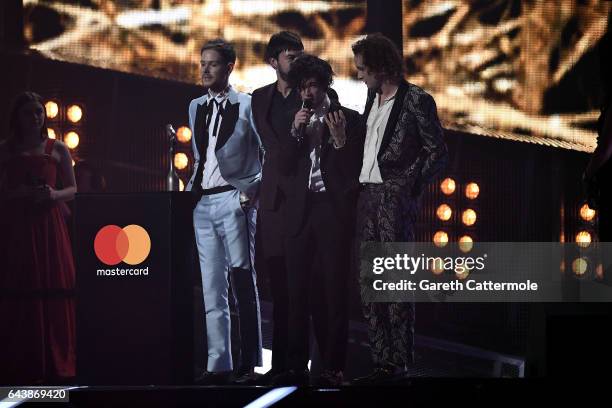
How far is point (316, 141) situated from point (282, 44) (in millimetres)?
541

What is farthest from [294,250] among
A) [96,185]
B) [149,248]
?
[96,185]

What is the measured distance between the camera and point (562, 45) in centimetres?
503

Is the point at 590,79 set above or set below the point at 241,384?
above

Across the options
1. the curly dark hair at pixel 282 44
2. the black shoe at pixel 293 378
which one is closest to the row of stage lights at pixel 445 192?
the curly dark hair at pixel 282 44

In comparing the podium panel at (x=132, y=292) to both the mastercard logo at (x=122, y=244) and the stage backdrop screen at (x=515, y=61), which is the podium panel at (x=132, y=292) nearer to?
the mastercard logo at (x=122, y=244)

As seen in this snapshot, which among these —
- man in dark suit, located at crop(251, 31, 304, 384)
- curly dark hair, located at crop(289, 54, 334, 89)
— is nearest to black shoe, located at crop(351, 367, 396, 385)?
man in dark suit, located at crop(251, 31, 304, 384)

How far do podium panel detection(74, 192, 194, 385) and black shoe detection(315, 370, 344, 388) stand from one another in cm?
63

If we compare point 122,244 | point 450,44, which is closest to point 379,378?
point 122,244

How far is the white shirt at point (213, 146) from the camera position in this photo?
5.04m

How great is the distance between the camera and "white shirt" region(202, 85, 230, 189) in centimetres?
504

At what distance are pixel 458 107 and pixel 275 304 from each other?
1.34 m

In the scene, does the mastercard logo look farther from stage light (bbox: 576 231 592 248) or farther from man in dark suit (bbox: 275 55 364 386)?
stage light (bbox: 576 231 592 248)

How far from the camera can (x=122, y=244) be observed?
4887 millimetres

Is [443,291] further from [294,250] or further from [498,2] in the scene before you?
[498,2]
